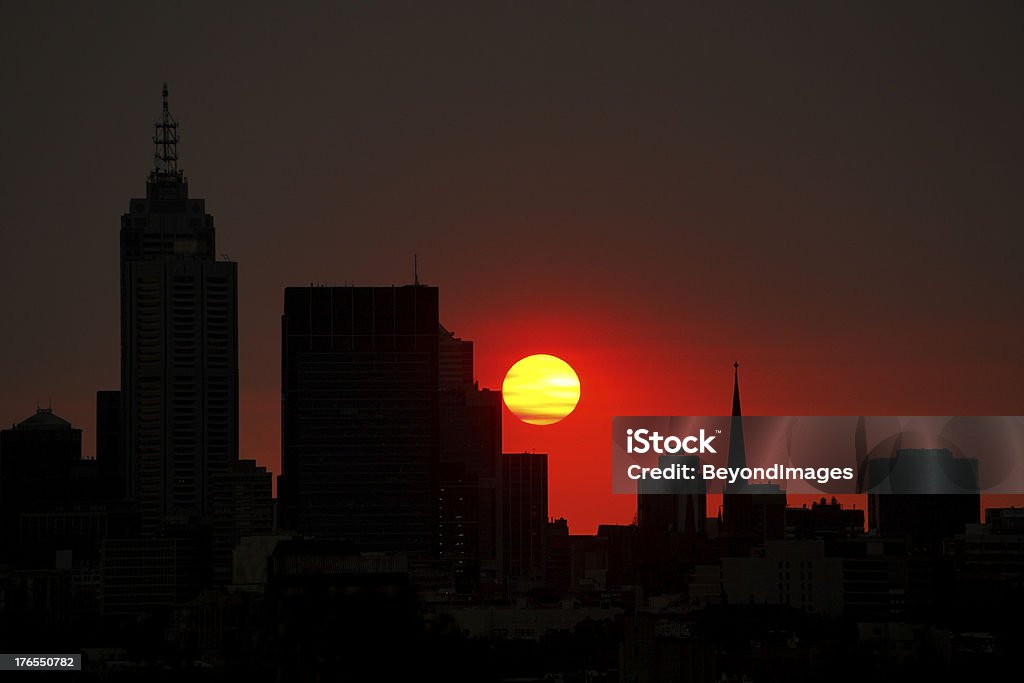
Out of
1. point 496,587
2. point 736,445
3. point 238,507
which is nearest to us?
point 736,445

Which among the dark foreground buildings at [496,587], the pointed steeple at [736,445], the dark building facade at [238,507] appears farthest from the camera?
the dark building facade at [238,507]

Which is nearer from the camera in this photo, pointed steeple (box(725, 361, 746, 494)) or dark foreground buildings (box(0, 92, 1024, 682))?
dark foreground buildings (box(0, 92, 1024, 682))

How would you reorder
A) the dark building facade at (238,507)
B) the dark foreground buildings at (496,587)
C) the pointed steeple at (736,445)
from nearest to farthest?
the dark foreground buildings at (496,587)
the pointed steeple at (736,445)
the dark building facade at (238,507)

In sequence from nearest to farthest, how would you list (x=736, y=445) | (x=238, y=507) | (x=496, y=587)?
(x=736, y=445)
(x=496, y=587)
(x=238, y=507)

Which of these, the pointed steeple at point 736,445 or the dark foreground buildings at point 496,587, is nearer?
the dark foreground buildings at point 496,587

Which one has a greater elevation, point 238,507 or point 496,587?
point 238,507

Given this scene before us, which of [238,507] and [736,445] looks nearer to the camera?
[736,445]

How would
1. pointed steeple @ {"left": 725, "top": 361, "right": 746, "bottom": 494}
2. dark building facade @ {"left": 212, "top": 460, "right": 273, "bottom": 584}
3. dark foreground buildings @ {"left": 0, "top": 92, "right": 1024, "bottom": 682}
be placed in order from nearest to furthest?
dark foreground buildings @ {"left": 0, "top": 92, "right": 1024, "bottom": 682} → pointed steeple @ {"left": 725, "top": 361, "right": 746, "bottom": 494} → dark building facade @ {"left": 212, "top": 460, "right": 273, "bottom": 584}

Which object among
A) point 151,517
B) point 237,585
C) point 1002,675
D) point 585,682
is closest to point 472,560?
point 151,517

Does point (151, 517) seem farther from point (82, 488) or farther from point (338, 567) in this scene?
point (338, 567)

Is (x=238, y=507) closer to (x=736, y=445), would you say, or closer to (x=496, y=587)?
(x=496, y=587)

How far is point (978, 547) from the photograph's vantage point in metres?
125

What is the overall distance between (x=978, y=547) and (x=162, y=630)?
45.5 meters

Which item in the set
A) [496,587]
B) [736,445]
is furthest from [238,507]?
[736,445]
